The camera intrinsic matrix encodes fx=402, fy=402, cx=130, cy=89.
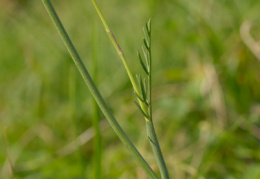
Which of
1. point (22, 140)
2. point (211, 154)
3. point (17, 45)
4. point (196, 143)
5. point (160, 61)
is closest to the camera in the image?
point (211, 154)

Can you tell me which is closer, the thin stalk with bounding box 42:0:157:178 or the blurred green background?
the thin stalk with bounding box 42:0:157:178

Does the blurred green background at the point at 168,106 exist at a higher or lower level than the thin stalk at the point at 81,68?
lower

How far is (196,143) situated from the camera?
0.86 metres

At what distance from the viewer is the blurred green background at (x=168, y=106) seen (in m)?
0.79

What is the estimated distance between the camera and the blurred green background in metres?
0.79

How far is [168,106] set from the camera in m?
0.96

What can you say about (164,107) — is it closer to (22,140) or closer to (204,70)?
(204,70)

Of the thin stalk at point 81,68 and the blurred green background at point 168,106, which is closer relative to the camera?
the thin stalk at point 81,68

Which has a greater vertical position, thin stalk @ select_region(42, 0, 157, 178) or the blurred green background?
thin stalk @ select_region(42, 0, 157, 178)

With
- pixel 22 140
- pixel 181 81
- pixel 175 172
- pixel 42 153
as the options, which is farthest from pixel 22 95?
pixel 175 172

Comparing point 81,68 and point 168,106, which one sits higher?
point 81,68

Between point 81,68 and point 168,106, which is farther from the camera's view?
point 168,106

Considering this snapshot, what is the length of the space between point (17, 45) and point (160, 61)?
3.13 ft

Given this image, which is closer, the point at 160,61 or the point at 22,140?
the point at 22,140
